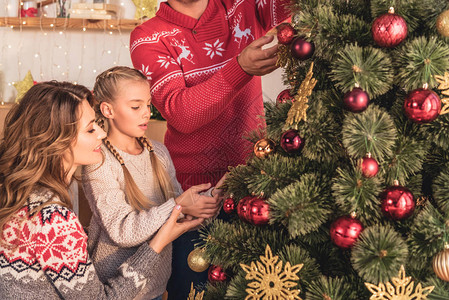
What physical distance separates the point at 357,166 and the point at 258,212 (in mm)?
186

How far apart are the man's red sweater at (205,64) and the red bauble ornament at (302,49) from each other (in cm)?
41

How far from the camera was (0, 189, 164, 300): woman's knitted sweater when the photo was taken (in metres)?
1.03

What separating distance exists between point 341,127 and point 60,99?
0.69 meters

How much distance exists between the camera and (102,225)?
121cm

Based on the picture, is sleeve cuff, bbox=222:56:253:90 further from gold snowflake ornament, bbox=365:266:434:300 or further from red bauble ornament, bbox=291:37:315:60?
gold snowflake ornament, bbox=365:266:434:300

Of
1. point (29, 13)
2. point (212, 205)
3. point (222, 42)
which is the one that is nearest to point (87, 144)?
point (212, 205)

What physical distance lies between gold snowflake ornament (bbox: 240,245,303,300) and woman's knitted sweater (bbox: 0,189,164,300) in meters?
0.43

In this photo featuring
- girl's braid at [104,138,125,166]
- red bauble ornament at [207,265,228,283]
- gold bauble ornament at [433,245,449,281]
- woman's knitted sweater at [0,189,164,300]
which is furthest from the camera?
girl's braid at [104,138,125,166]

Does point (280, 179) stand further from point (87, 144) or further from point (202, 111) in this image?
point (87, 144)

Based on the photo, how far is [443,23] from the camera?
0.69 metres

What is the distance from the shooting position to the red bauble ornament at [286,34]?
85 cm

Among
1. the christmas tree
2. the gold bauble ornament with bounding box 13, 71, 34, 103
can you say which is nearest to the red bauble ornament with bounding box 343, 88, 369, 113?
the christmas tree

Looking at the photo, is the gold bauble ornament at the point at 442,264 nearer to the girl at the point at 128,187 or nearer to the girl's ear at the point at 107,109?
the girl at the point at 128,187

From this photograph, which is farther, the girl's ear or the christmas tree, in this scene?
the girl's ear
